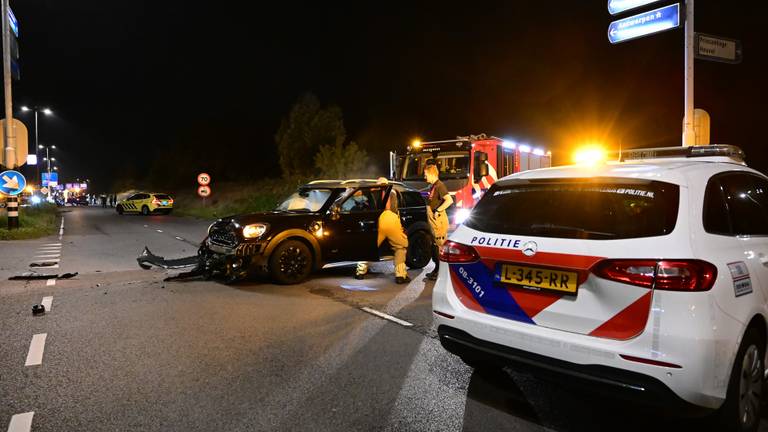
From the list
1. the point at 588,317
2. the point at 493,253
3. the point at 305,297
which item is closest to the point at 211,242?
the point at 305,297

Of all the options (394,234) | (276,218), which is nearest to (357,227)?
(394,234)

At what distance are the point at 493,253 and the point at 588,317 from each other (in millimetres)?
735

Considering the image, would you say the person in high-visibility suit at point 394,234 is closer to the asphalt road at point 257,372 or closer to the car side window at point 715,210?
the asphalt road at point 257,372

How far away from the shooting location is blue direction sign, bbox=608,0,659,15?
447 inches

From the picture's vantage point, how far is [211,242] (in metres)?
8.64

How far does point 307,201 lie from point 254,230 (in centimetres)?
134

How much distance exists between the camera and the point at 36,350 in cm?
504

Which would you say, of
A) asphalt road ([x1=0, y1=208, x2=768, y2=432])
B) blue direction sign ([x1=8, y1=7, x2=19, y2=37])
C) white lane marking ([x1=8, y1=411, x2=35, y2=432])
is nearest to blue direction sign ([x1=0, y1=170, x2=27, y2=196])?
blue direction sign ([x1=8, y1=7, x2=19, y2=37])

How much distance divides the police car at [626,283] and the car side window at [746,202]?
1 cm

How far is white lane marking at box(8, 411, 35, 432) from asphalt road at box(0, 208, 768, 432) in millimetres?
14

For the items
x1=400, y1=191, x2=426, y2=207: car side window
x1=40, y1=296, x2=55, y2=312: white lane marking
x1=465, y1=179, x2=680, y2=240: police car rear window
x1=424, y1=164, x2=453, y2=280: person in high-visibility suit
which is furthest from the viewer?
x1=400, y1=191, x2=426, y2=207: car side window

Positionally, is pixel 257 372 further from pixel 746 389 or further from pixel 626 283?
pixel 746 389

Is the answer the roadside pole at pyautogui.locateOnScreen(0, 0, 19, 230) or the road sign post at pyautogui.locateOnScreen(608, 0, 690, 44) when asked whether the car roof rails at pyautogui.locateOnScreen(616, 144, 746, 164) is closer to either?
the road sign post at pyautogui.locateOnScreen(608, 0, 690, 44)

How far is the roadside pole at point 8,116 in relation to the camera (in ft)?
50.2
